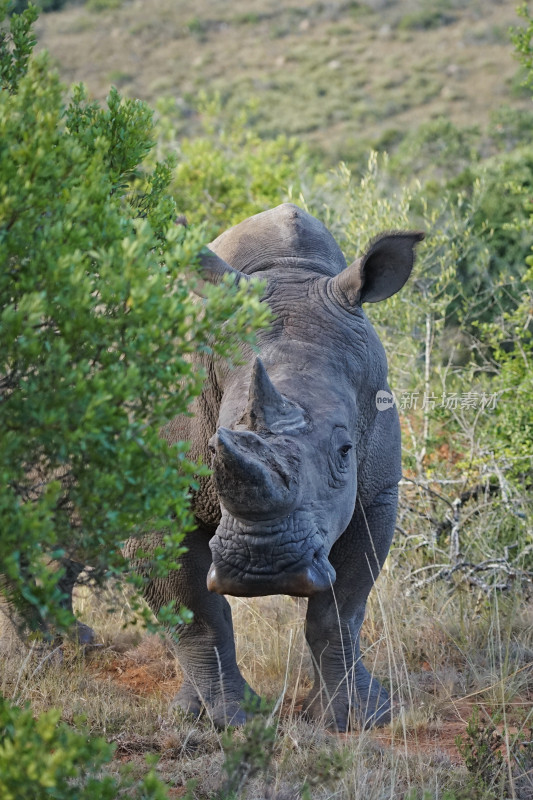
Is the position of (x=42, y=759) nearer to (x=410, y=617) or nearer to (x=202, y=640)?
(x=202, y=640)

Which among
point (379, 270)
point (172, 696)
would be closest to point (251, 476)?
point (379, 270)

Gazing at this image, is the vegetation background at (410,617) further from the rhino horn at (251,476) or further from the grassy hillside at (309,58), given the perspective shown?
the grassy hillside at (309,58)

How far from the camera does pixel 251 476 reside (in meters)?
3.72

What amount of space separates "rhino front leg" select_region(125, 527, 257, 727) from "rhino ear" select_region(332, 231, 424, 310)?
1.48 meters

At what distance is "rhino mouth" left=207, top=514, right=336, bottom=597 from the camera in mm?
3971

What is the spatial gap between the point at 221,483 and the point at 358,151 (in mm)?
26333

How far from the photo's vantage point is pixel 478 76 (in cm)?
3681

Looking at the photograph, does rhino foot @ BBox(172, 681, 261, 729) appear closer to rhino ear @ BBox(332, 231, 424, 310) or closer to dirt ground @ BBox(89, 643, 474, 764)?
dirt ground @ BBox(89, 643, 474, 764)

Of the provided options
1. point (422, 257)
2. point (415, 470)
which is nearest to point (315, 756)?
point (415, 470)

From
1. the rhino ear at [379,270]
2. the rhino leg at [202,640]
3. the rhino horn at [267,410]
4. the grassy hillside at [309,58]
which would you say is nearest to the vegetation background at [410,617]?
the rhino leg at [202,640]

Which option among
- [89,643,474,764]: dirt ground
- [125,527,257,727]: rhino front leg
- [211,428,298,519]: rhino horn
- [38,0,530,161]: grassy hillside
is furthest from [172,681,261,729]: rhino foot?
[38,0,530,161]: grassy hillside

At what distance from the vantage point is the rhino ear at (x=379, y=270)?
16.5 ft

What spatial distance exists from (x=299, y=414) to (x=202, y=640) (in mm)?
1902

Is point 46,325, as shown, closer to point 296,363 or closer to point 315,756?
point 296,363
